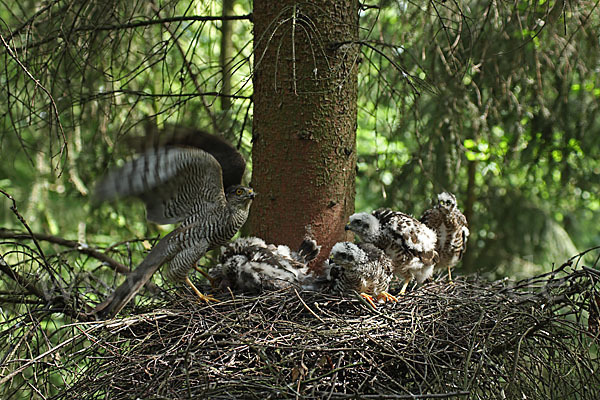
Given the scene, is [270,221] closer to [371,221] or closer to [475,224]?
[371,221]

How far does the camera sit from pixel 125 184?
2623 mm

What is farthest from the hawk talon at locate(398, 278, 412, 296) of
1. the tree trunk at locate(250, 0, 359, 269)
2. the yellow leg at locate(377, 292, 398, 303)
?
the tree trunk at locate(250, 0, 359, 269)

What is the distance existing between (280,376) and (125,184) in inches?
51.0

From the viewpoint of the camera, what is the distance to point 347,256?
8.69ft

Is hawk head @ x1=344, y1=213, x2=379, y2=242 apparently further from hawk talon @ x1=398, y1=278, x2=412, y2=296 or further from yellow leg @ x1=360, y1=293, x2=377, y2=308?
yellow leg @ x1=360, y1=293, x2=377, y2=308

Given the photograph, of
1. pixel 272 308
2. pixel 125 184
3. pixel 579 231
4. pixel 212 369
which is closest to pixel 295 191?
pixel 272 308

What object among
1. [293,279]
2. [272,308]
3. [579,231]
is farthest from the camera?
[579,231]

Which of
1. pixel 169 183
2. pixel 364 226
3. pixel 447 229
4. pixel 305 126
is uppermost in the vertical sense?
pixel 305 126

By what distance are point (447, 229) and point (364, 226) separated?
0.64 m

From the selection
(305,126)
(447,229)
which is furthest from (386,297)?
(305,126)

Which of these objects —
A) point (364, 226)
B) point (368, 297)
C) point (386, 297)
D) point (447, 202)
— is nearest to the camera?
point (368, 297)

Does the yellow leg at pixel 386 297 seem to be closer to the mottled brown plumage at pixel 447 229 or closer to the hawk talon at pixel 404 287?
the hawk talon at pixel 404 287

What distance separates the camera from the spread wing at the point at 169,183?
2621 millimetres

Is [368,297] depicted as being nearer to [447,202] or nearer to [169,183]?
[447,202]
